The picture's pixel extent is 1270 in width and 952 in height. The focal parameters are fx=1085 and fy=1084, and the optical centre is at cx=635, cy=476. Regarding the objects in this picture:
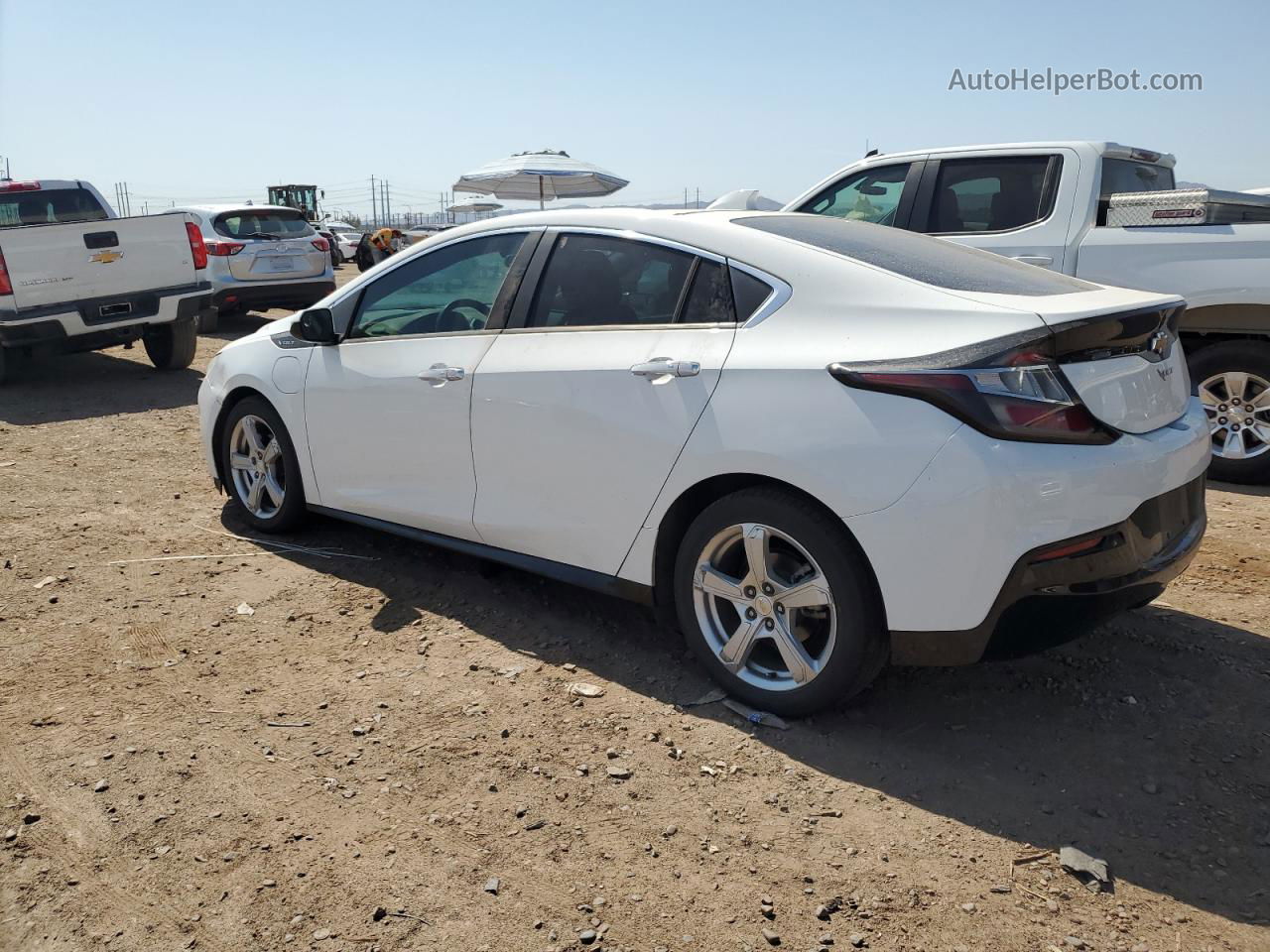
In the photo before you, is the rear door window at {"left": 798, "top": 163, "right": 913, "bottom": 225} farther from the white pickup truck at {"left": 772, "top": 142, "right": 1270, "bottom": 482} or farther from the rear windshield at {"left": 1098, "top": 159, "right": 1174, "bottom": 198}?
the rear windshield at {"left": 1098, "top": 159, "right": 1174, "bottom": 198}

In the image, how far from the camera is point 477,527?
4.23 m

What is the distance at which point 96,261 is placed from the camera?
9.55 meters

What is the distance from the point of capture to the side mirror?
478cm

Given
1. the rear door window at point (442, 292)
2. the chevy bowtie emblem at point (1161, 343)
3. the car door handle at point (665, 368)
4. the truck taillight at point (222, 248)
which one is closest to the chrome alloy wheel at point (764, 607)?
the car door handle at point (665, 368)

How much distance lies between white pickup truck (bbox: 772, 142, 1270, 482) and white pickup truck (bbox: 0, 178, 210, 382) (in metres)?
6.56

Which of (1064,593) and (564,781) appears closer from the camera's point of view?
(1064,593)

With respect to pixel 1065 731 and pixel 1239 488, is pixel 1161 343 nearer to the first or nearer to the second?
pixel 1065 731

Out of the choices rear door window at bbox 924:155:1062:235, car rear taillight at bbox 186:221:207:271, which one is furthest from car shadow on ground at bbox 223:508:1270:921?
car rear taillight at bbox 186:221:207:271

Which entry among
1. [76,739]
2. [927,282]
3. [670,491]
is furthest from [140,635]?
[927,282]

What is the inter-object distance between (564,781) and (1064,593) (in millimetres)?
1515

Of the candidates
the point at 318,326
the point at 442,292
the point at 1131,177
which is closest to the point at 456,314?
the point at 442,292

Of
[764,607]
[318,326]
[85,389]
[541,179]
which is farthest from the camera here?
[541,179]

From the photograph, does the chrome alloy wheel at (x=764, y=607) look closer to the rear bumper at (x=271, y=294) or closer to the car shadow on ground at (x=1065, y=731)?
the car shadow on ground at (x=1065, y=731)

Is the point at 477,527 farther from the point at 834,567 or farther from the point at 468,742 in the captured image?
the point at 834,567
